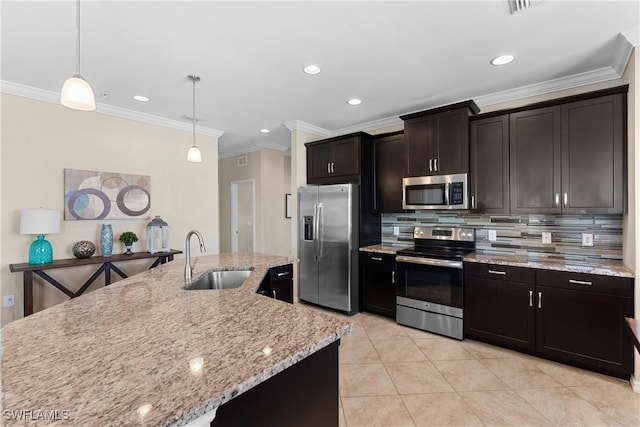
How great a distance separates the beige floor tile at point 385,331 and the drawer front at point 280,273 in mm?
1207

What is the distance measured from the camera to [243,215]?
20.5ft

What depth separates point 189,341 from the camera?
110 cm

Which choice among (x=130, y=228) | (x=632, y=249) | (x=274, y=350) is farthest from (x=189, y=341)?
(x=130, y=228)

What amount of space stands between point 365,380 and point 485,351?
130 centimetres

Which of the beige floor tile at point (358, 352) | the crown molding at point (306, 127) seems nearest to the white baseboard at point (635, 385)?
the beige floor tile at point (358, 352)

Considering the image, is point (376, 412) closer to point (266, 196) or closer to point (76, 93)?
point (76, 93)

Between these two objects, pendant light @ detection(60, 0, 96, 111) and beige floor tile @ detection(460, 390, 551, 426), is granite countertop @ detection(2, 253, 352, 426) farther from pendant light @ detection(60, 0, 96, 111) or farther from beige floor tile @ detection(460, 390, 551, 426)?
beige floor tile @ detection(460, 390, 551, 426)

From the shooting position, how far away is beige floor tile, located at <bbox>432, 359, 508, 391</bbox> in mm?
2303

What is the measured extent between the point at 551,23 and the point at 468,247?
2247 millimetres

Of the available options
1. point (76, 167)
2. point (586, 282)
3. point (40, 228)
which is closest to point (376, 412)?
point (586, 282)

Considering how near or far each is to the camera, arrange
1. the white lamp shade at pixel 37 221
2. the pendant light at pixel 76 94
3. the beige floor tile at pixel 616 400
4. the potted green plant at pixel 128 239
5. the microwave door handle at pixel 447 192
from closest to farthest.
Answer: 1. the pendant light at pixel 76 94
2. the beige floor tile at pixel 616 400
3. the white lamp shade at pixel 37 221
4. the microwave door handle at pixel 447 192
5. the potted green plant at pixel 128 239

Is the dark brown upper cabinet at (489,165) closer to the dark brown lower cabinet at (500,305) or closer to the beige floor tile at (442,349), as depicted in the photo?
the dark brown lower cabinet at (500,305)

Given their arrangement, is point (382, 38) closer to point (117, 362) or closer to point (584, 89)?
point (584, 89)

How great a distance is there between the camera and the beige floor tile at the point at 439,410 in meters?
1.93
